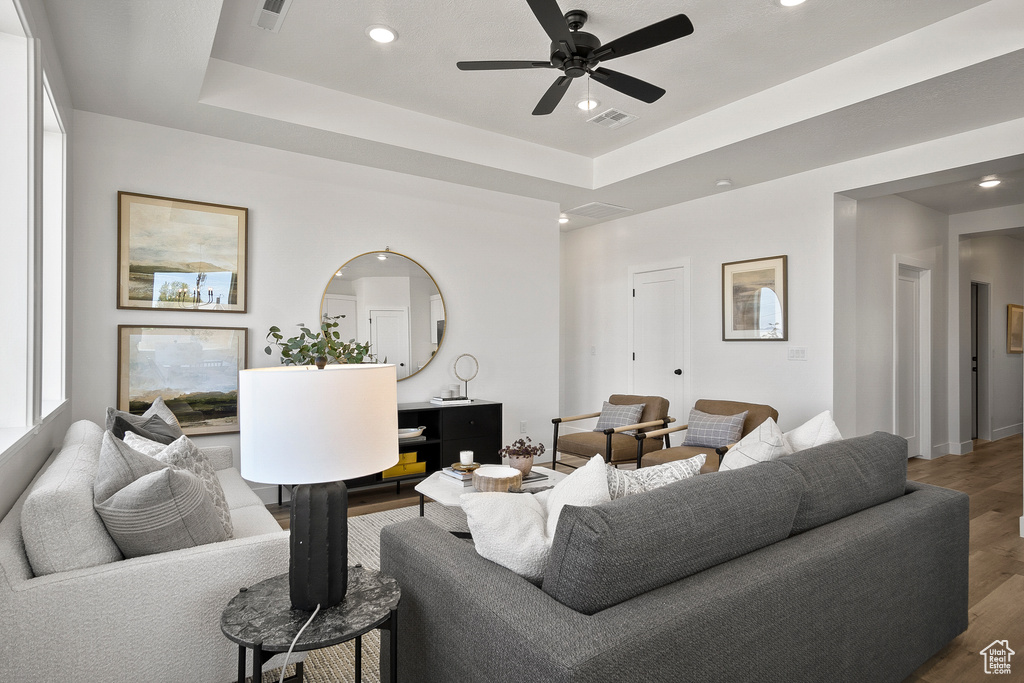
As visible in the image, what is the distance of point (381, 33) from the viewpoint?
300 cm

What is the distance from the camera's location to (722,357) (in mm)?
5117

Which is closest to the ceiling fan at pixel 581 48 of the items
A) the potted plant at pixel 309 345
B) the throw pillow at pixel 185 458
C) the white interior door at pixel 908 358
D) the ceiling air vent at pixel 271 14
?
the ceiling air vent at pixel 271 14

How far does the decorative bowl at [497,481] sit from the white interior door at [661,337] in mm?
3106

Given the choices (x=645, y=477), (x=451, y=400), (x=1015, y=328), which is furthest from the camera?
(x=1015, y=328)

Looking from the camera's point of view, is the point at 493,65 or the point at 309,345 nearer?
the point at 493,65

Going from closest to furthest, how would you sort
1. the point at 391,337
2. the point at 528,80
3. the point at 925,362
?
1. the point at 528,80
2. the point at 391,337
3. the point at 925,362

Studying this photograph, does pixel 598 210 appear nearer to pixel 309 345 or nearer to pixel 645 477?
pixel 309 345

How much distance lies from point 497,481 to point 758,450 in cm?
121

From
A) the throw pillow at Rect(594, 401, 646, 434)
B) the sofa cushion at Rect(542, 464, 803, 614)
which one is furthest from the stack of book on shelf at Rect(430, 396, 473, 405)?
the sofa cushion at Rect(542, 464, 803, 614)

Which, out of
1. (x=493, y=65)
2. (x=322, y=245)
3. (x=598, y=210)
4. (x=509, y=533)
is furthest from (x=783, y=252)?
(x=509, y=533)

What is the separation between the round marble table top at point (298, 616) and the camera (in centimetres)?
127

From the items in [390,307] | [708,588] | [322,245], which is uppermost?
[322,245]

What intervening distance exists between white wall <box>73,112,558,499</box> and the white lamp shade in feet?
8.83

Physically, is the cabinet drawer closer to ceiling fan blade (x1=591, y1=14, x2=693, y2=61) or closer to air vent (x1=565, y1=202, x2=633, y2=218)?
air vent (x1=565, y1=202, x2=633, y2=218)
